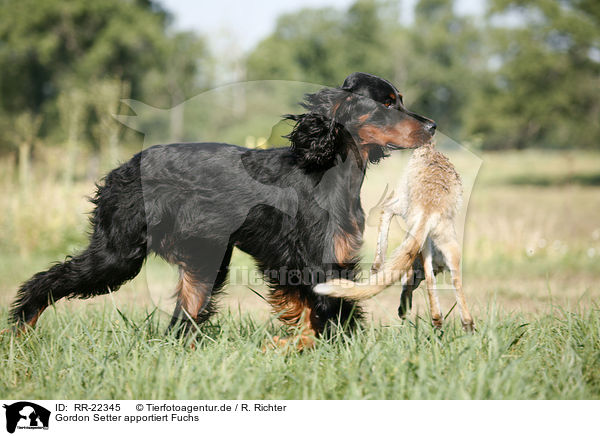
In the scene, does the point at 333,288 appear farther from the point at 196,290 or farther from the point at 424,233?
the point at 196,290

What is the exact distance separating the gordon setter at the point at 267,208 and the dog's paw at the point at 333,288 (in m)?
0.45

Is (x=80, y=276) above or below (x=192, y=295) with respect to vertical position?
above

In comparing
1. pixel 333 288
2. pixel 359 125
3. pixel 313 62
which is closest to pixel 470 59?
pixel 313 62

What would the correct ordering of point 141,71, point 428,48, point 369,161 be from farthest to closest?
point 428,48 → point 141,71 → point 369,161

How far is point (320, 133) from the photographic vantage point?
3055 millimetres

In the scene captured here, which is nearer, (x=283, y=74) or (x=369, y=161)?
(x=369, y=161)

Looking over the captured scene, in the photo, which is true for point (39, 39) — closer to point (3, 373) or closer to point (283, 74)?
point (283, 74)

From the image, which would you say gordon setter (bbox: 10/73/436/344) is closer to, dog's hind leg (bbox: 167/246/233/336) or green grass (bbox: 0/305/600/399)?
dog's hind leg (bbox: 167/246/233/336)

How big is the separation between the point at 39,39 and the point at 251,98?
82.4 ft

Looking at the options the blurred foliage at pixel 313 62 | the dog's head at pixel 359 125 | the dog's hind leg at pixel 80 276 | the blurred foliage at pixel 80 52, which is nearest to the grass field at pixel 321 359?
the dog's hind leg at pixel 80 276

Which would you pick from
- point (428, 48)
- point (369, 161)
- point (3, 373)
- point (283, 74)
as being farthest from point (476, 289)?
point (428, 48)

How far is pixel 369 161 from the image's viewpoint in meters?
3.09

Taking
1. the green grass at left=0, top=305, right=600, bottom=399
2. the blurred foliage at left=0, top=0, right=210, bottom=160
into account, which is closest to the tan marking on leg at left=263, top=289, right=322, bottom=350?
the green grass at left=0, top=305, right=600, bottom=399
